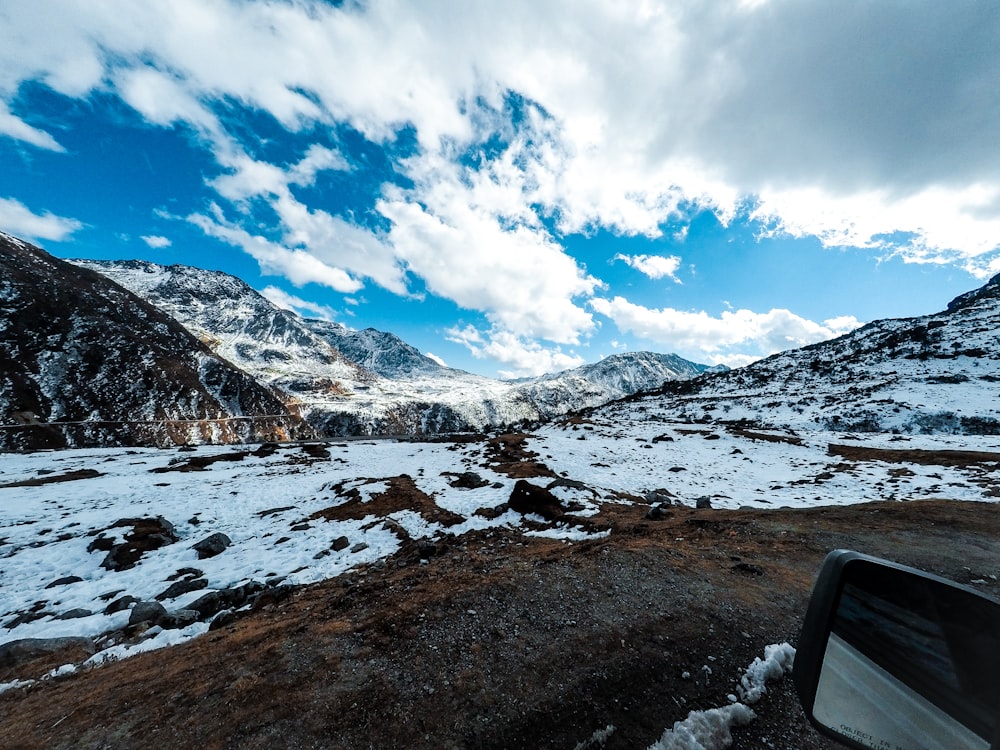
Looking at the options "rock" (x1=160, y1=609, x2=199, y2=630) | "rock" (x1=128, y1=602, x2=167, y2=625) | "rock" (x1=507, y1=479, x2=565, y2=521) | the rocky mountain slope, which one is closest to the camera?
"rock" (x1=160, y1=609, x2=199, y2=630)

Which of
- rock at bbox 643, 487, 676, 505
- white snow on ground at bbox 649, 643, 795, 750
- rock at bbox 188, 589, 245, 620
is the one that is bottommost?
rock at bbox 188, 589, 245, 620

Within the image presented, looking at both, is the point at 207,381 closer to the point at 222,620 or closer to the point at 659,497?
the point at 222,620

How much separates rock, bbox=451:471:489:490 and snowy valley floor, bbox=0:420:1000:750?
243 mm

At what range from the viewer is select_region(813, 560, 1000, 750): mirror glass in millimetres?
2156

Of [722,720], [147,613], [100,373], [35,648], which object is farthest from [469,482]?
[100,373]

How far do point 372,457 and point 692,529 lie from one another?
33.9 metres

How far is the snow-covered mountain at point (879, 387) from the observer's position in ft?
162

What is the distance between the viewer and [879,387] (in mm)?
65000

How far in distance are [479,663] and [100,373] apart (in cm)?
12285

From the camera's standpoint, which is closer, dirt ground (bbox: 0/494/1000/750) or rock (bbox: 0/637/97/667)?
dirt ground (bbox: 0/494/1000/750)

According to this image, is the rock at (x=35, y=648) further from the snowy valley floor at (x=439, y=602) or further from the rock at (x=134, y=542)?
the rock at (x=134, y=542)

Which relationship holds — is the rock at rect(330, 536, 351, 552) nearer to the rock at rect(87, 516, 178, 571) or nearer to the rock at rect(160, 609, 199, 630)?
the rock at rect(160, 609, 199, 630)

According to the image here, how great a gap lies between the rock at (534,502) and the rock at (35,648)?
12421 mm

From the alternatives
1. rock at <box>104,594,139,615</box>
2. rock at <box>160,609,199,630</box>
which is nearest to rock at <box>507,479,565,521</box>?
rock at <box>160,609,199,630</box>
